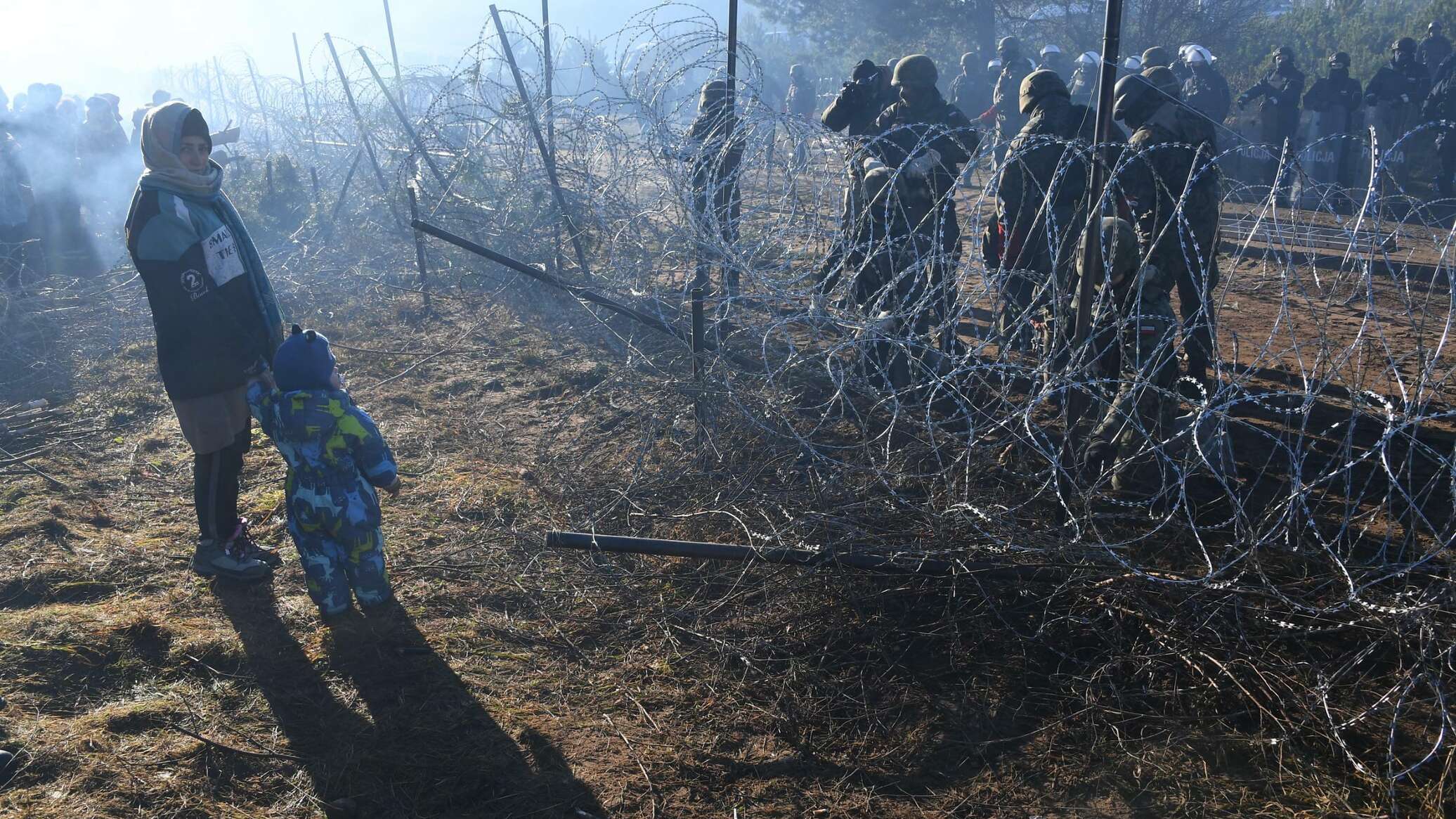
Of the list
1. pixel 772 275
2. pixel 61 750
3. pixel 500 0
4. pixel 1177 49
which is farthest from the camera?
pixel 500 0

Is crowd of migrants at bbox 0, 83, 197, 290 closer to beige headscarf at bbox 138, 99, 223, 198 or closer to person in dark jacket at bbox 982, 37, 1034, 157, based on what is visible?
beige headscarf at bbox 138, 99, 223, 198

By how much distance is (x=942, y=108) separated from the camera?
21.0 ft

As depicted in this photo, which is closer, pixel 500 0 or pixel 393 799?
pixel 393 799

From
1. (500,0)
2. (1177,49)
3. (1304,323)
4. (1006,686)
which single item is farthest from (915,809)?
(500,0)

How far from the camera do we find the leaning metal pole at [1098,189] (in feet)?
11.0

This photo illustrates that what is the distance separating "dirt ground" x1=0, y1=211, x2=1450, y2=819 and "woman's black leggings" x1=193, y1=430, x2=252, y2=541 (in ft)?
0.81

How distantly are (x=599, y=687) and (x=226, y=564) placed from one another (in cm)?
164

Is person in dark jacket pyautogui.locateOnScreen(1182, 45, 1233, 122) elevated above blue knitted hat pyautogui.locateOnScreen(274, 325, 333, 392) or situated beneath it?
elevated above

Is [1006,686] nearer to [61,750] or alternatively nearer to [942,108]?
[61,750]

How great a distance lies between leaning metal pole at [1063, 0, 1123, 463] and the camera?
336 cm

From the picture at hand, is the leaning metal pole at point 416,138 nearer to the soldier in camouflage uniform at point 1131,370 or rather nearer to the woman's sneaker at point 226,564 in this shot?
the woman's sneaker at point 226,564

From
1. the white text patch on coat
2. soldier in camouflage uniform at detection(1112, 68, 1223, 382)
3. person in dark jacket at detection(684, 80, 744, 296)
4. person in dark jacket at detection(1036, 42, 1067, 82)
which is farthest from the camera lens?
person in dark jacket at detection(1036, 42, 1067, 82)

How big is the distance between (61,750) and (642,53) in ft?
15.9

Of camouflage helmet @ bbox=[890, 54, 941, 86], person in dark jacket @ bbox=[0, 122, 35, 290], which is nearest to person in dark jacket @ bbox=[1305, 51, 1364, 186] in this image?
camouflage helmet @ bbox=[890, 54, 941, 86]
